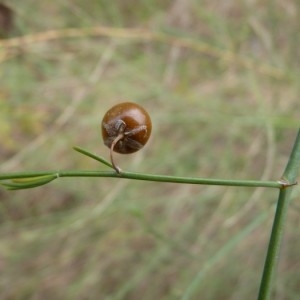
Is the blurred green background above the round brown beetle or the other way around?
above

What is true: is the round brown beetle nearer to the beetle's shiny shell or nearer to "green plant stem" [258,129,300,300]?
the beetle's shiny shell

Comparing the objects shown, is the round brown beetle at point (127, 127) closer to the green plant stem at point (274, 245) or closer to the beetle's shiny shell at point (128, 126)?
the beetle's shiny shell at point (128, 126)

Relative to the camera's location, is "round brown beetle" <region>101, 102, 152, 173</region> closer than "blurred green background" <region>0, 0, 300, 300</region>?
Yes

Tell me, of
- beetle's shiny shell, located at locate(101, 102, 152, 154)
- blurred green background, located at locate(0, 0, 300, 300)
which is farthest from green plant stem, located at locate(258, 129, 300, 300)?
blurred green background, located at locate(0, 0, 300, 300)

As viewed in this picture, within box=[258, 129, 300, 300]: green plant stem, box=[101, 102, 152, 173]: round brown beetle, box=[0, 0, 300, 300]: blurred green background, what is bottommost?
box=[258, 129, 300, 300]: green plant stem

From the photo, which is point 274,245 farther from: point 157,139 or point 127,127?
point 157,139

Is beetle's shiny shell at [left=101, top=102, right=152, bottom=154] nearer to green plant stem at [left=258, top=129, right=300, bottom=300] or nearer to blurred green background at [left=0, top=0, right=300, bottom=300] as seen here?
green plant stem at [left=258, top=129, right=300, bottom=300]

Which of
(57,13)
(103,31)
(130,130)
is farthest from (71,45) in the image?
(130,130)
